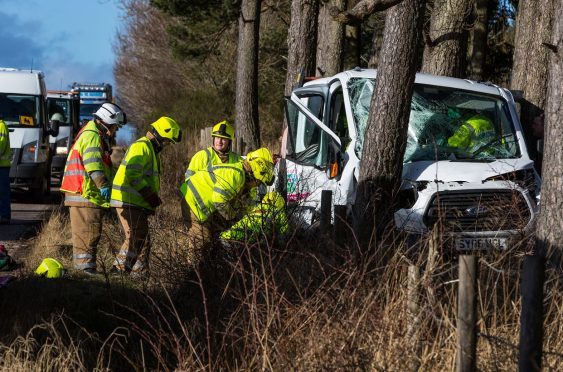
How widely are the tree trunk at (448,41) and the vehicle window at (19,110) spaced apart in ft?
26.6

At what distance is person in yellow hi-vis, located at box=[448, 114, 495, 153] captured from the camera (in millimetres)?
11188

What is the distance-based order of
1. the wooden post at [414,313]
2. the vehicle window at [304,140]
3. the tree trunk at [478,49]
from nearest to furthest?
1. the wooden post at [414,313]
2. the vehicle window at [304,140]
3. the tree trunk at [478,49]

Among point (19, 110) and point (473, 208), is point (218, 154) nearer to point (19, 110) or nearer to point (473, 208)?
point (473, 208)

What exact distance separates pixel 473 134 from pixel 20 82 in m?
11.6

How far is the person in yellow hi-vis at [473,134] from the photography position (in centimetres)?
1119

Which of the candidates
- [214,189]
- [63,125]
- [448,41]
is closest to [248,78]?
[448,41]

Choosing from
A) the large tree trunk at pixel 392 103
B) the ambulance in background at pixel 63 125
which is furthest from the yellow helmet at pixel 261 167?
the ambulance in background at pixel 63 125

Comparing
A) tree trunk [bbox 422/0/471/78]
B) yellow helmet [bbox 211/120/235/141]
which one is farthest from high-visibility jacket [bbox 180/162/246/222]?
tree trunk [bbox 422/0/471/78]

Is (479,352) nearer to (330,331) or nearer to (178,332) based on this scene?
(330,331)

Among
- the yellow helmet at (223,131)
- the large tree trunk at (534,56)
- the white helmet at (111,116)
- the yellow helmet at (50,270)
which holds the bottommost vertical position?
the yellow helmet at (50,270)

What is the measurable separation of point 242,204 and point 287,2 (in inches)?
657

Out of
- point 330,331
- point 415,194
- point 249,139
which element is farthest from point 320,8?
point 330,331

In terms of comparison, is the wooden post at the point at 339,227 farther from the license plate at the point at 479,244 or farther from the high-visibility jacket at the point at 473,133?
the high-visibility jacket at the point at 473,133

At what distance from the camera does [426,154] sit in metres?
11.0
